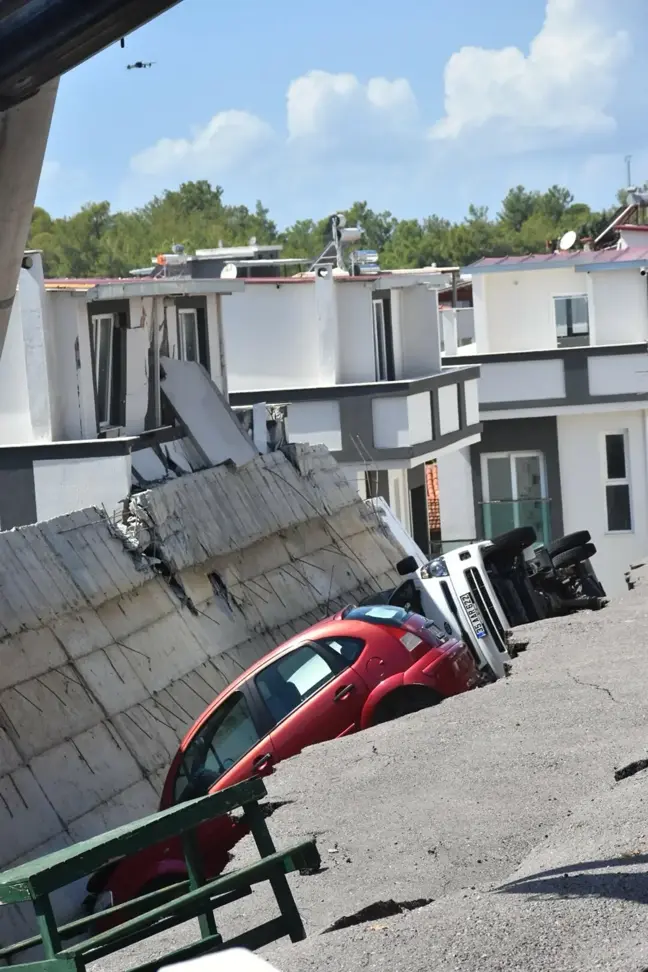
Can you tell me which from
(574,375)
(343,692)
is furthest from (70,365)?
(574,375)

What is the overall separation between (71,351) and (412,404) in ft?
29.7

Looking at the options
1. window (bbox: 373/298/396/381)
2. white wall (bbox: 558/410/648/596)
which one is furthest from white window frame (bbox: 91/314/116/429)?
white wall (bbox: 558/410/648/596)

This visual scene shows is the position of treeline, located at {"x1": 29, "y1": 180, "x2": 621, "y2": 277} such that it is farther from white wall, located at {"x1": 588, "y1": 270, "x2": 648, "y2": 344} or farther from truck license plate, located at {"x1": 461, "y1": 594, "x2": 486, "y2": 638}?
truck license plate, located at {"x1": 461, "y1": 594, "x2": 486, "y2": 638}

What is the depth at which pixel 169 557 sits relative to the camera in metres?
17.0

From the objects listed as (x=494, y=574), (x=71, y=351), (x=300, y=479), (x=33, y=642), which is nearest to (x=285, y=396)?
(x=300, y=479)

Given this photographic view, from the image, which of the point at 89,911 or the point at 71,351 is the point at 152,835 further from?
the point at 71,351

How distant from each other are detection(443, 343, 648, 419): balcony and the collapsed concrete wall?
10677mm

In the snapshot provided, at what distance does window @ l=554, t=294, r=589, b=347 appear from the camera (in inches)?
1288

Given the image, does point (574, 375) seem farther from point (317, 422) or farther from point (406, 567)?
point (406, 567)

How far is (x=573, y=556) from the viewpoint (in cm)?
1867

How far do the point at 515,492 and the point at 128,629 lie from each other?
17.4 meters

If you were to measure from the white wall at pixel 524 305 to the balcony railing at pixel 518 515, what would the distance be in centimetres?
331

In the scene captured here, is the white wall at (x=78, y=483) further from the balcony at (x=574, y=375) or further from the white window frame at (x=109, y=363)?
the balcony at (x=574, y=375)

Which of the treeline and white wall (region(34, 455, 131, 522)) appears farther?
the treeline
